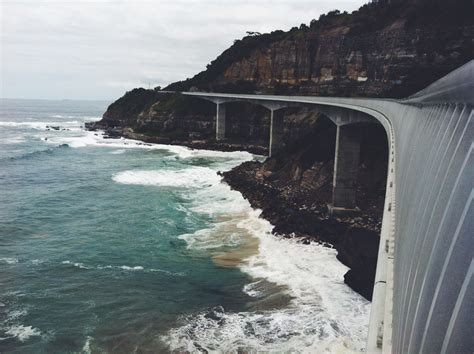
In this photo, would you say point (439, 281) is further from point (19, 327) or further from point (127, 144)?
point (127, 144)

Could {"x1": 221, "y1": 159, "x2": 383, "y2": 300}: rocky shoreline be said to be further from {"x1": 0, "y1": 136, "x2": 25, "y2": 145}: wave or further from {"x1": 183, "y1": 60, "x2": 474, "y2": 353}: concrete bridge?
{"x1": 0, "y1": 136, "x2": 25, "y2": 145}: wave

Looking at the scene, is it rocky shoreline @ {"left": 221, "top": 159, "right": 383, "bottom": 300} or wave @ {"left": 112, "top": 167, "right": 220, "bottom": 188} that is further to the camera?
wave @ {"left": 112, "top": 167, "right": 220, "bottom": 188}

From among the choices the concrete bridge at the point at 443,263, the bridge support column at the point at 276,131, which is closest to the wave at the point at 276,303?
the concrete bridge at the point at 443,263

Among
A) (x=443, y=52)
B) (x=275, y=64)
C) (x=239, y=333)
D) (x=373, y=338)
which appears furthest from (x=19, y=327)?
(x=275, y=64)

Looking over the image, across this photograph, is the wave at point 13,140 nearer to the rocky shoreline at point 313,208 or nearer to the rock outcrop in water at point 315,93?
the rock outcrop in water at point 315,93

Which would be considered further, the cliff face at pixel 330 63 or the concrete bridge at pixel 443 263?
the cliff face at pixel 330 63

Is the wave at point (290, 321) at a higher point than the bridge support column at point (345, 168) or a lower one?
lower

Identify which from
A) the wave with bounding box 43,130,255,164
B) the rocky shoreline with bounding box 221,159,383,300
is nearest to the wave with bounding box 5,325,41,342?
the rocky shoreline with bounding box 221,159,383,300
